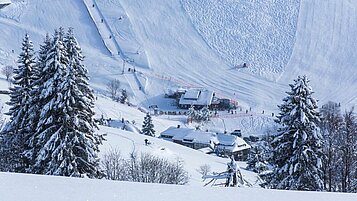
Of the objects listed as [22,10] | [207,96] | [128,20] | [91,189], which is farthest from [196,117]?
[91,189]

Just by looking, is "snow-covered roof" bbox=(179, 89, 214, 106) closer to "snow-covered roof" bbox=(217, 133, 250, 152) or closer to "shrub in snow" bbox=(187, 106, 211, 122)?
"shrub in snow" bbox=(187, 106, 211, 122)

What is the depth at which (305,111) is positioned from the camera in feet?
33.5

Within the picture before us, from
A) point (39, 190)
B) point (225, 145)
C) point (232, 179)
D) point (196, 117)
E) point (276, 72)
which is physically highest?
point (276, 72)

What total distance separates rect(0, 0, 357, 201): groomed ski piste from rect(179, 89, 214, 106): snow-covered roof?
1421 millimetres

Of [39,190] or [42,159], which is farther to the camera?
[42,159]

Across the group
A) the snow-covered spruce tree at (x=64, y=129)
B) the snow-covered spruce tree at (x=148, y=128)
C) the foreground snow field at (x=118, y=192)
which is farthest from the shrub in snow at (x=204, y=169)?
the snow-covered spruce tree at (x=148, y=128)

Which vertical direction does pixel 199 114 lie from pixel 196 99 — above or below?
below

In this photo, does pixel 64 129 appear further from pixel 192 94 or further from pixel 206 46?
pixel 206 46

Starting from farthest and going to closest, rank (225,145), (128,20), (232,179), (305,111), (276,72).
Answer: (128,20), (276,72), (225,145), (305,111), (232,179)

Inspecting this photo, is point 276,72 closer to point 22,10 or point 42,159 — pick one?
point 22,10

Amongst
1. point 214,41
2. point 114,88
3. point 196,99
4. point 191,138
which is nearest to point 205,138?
point 191,138

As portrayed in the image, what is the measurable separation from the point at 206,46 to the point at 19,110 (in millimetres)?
39213

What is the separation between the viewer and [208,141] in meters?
29.4

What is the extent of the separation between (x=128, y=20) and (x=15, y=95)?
41845mm
